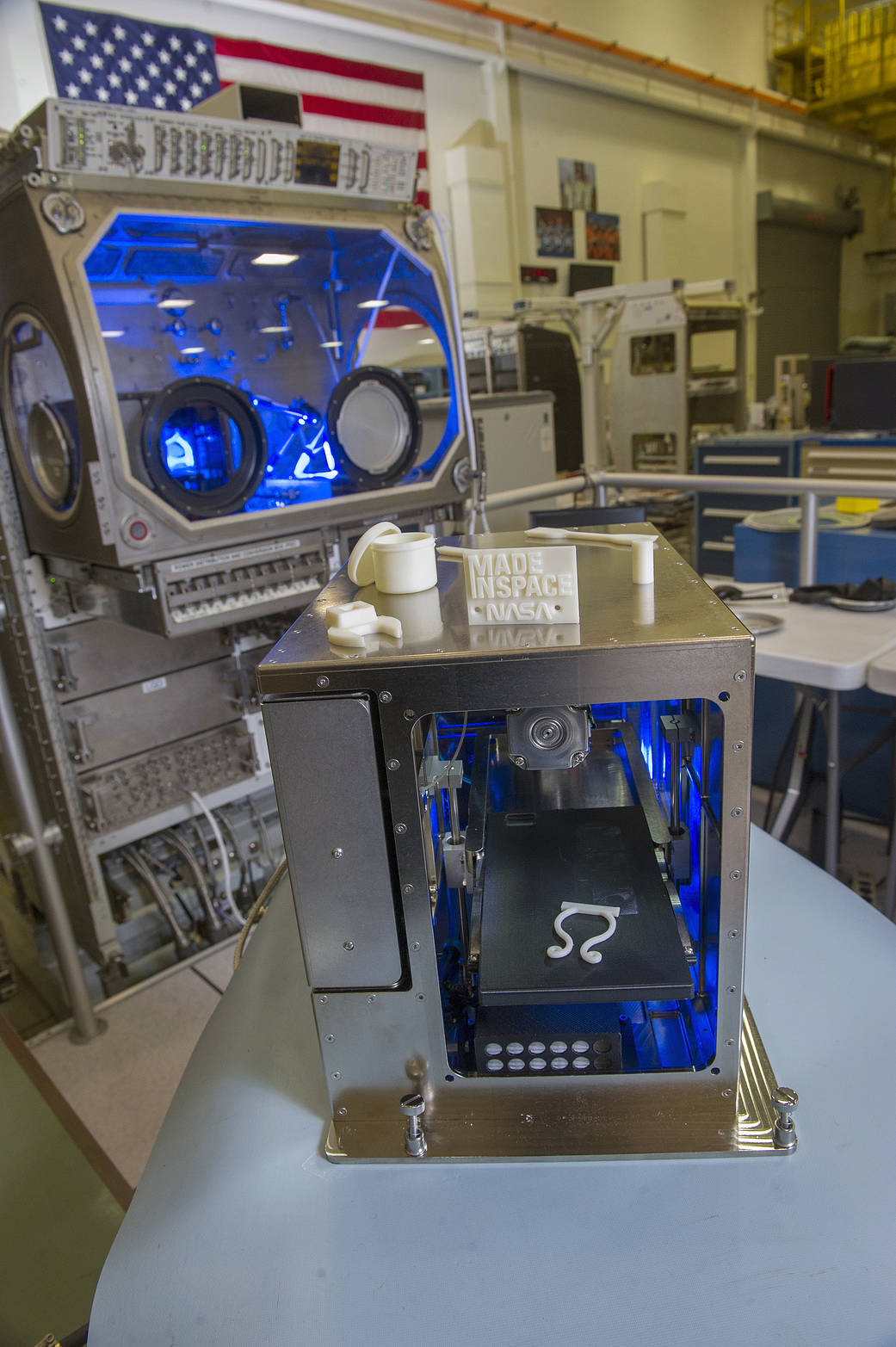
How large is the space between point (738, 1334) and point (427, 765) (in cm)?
55

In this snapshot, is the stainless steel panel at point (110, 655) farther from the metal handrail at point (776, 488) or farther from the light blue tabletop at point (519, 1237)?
the light blue tabletop at point (519, 1237)

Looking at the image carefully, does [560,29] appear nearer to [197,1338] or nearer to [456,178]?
[456,178]

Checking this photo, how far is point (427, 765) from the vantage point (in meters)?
0.95

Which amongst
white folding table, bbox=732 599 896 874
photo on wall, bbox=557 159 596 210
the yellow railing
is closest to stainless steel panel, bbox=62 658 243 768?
white folding table, bbox=732 599 896 874

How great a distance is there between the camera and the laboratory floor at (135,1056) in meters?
1.96

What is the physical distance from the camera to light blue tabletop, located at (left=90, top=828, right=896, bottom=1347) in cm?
68

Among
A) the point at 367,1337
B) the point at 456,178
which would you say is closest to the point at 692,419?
the point at 456,178

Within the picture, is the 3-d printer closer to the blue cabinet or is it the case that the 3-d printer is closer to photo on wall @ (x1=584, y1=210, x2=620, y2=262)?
the blue cabinet

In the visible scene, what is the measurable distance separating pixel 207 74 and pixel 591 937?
5.39 metres

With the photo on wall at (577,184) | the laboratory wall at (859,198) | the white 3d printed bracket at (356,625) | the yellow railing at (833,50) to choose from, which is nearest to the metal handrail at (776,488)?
the white 3d printed bracket at (356,625)

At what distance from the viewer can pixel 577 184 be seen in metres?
7.46

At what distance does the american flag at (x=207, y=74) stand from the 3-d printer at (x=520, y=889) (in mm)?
3112

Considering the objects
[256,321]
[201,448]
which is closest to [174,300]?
[256,321]

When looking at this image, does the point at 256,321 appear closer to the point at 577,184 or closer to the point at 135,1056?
the point at 135,1056
